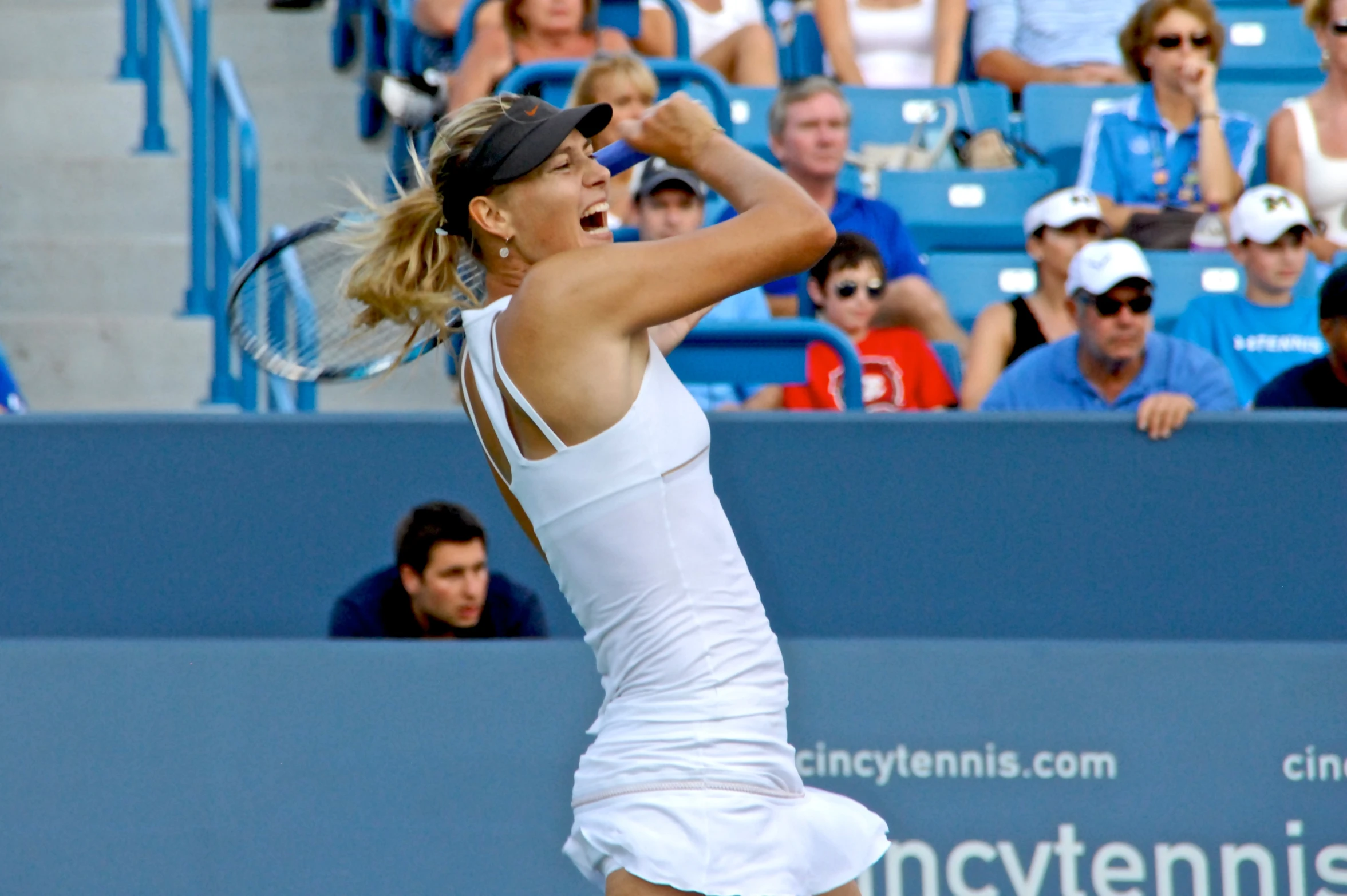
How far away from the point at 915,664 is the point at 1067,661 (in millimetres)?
281

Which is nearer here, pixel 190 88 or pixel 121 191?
pixel 190 88

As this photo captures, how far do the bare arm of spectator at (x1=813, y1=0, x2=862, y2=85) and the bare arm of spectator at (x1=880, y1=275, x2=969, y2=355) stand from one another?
1626 millimetres

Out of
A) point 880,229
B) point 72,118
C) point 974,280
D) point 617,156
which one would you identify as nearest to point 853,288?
point 880,229

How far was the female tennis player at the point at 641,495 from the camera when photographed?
208 cm

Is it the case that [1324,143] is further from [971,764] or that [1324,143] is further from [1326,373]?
[971,764]

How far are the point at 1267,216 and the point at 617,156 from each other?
3220 mm

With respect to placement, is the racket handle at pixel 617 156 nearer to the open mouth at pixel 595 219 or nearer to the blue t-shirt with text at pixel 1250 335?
the open mouth at pixel 595 219

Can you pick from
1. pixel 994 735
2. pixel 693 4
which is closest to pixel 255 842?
pixel 994 735

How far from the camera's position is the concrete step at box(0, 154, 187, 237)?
6789 mm

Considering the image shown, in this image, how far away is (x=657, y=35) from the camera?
6.29m

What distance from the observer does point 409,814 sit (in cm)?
337

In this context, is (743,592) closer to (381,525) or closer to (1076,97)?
(381,525)

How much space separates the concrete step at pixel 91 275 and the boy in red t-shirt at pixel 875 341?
2.76 m

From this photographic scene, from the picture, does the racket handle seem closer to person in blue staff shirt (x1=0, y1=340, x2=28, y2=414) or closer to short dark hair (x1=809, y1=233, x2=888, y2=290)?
short dark hair (x1=809, y1=233, x2=888, y2=290)
